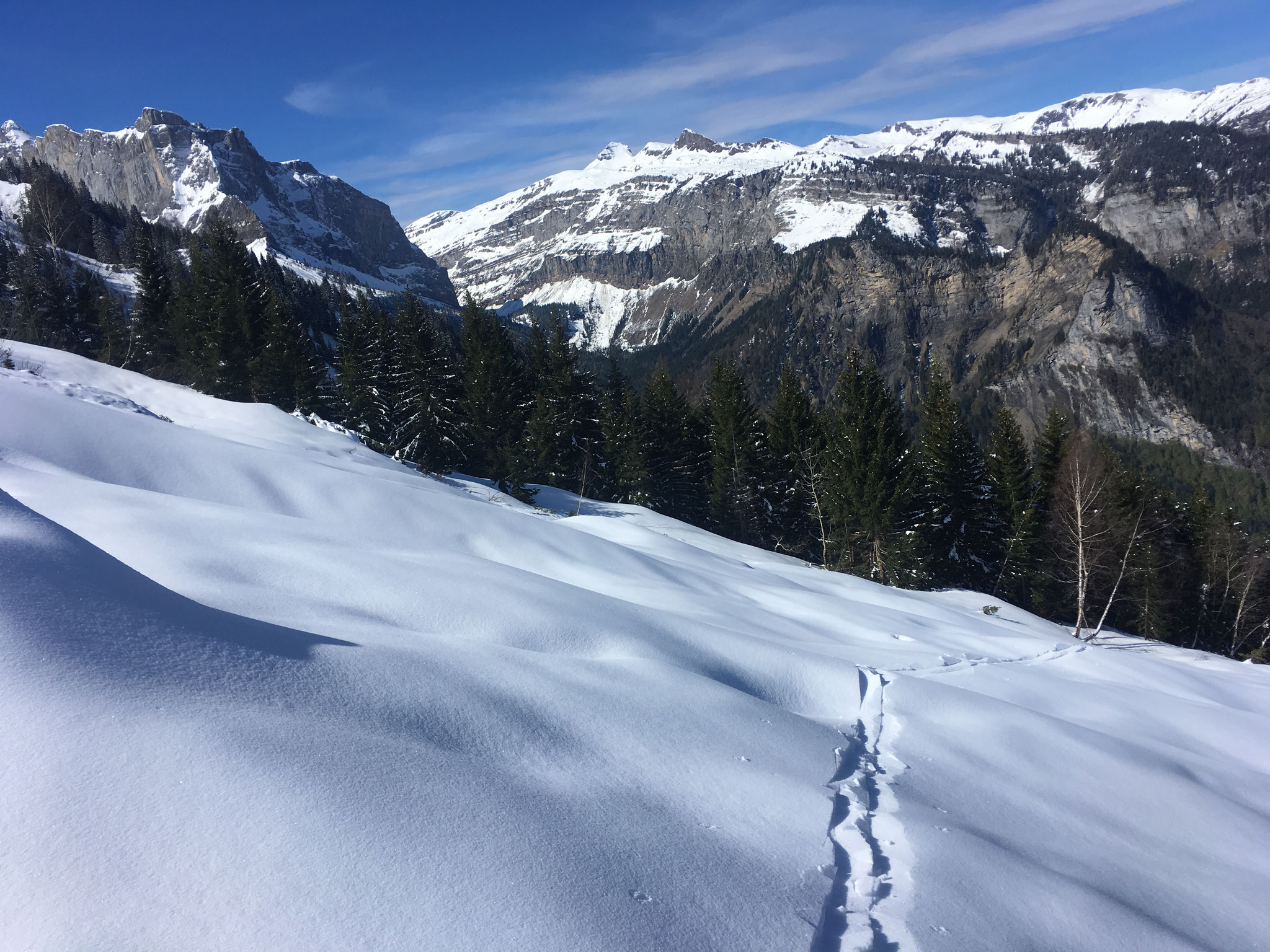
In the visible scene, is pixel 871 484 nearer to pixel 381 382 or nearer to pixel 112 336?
pixel 381 382

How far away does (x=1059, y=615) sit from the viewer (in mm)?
29172

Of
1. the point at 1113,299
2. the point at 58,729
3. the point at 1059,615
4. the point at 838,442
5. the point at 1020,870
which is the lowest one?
the point at 1059,615

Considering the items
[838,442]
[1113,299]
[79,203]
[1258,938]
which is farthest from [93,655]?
[1113,299]

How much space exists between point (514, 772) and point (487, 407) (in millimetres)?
31797

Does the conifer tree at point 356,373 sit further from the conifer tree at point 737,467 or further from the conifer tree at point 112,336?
the conifer tree at point 737,467

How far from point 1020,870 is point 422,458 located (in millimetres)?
30669

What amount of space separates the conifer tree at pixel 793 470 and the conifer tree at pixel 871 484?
1965mm

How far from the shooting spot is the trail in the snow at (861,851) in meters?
3.07

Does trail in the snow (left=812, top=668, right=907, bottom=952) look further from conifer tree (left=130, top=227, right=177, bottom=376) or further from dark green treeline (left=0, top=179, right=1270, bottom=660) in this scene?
conifer tree (left=130, top=227, right=177, bottom=376)

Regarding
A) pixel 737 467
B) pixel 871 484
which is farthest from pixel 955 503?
pixel 737 467

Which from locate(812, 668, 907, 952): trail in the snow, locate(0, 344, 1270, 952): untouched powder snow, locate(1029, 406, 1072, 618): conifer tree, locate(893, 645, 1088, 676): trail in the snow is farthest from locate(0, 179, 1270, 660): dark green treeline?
locate(812, 668, 907, 952): trail in the snow

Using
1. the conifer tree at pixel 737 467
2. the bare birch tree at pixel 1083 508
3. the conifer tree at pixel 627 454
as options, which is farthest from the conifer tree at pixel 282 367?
the bare birch tree at pixel 1083 508

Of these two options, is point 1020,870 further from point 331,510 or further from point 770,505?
point 770,505

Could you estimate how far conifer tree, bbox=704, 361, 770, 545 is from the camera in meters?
32.5
